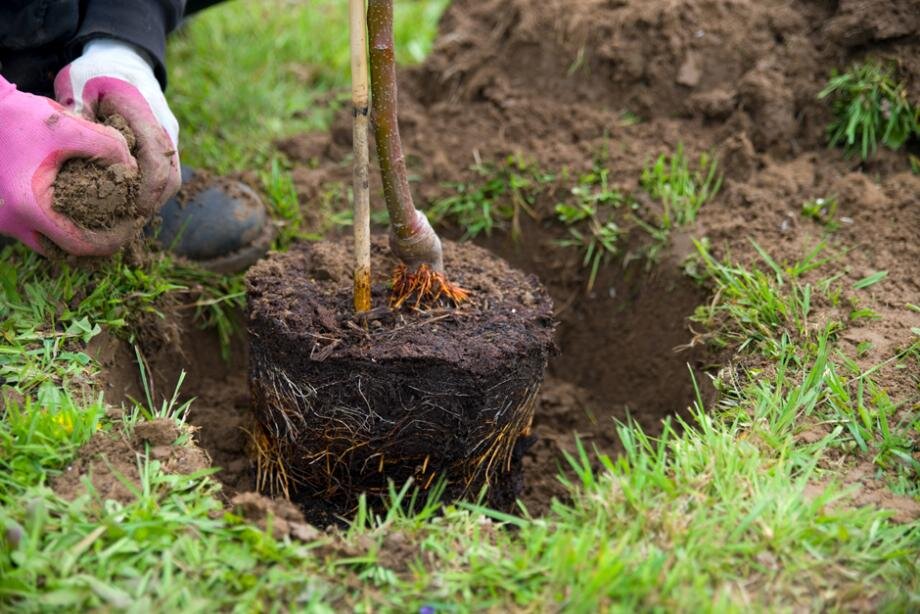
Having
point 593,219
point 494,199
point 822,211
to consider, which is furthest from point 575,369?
point 822,211

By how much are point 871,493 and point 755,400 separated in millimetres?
314

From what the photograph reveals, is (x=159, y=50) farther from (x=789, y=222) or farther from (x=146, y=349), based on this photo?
(x=789, y=222)

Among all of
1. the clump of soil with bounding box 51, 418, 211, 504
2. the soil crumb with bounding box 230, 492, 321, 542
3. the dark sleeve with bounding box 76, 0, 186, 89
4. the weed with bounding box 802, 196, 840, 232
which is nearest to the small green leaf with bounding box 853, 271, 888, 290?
the weed with bounding box 802, 196, 840, 232

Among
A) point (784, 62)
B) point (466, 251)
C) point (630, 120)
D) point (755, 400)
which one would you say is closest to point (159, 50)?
point (466, 251)

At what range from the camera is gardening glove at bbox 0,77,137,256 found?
Result: 6.22ft

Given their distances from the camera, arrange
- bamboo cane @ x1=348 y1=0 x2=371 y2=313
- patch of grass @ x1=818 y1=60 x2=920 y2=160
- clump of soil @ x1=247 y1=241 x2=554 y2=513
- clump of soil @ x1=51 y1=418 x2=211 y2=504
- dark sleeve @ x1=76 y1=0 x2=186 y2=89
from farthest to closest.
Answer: patch of grass @ x1=818 y1=60 x2=920 y2=160, dark sleeve @ x1=76 y1=0 x2=186 y2=89, clump of soil @ x1=247 y1=241 x2=554 y2=513, bamboo cane @ x1=348 y1=0 x2=371 y2=313, clump of soil @ x1=51 y1=418 x2=211 y2=504

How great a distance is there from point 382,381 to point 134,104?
3.02ft

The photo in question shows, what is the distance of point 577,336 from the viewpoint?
282 cm

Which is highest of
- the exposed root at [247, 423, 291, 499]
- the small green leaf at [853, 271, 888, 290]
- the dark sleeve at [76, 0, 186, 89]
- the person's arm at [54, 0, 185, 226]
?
the dark sleeve at [76, 0, 186, 89]

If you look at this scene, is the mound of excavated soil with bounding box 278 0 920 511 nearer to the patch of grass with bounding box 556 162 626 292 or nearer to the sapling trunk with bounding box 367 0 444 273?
the patch of grass with bounding box 556 162 626 292

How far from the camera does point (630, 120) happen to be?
116 inches

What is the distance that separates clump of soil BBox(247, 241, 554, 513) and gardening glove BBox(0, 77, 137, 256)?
1.41 feet

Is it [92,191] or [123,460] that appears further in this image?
[92,191]

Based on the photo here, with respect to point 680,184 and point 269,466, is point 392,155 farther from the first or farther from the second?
point 680,184
